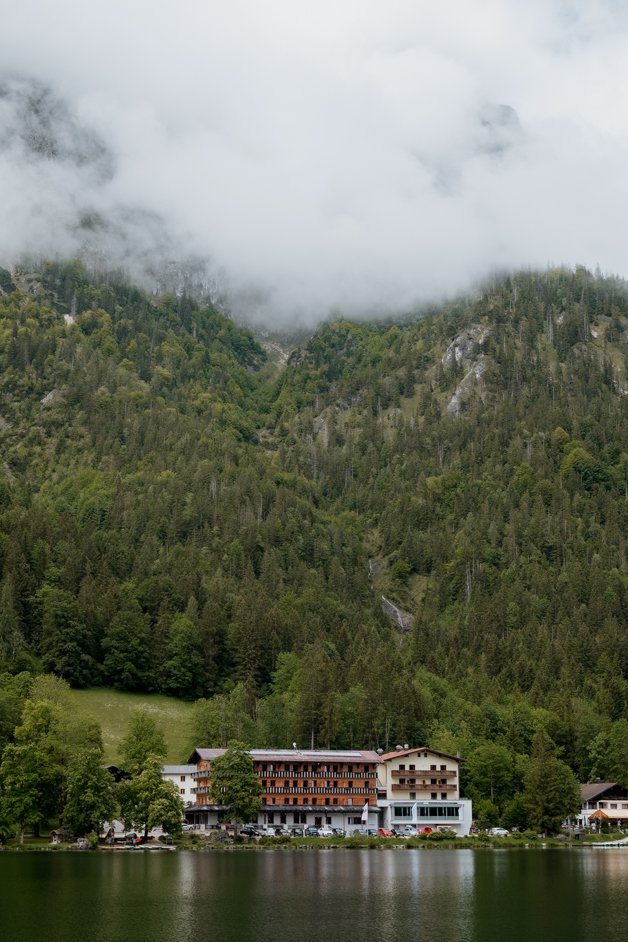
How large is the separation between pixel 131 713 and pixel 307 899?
100 metres

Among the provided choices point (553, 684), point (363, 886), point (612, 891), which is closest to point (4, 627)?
point (553, 684)

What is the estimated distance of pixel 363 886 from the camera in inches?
3029

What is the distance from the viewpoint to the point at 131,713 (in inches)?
6511

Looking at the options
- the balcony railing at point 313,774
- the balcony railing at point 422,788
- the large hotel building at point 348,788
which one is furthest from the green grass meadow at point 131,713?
the balcony railing at point 422,788

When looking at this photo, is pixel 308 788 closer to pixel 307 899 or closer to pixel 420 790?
pixel 420 790

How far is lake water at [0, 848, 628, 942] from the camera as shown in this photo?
56531 millimetres

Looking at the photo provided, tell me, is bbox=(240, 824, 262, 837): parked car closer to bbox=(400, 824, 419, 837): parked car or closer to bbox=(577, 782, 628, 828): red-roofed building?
bbox=(400, 824, 419, 837): parked car

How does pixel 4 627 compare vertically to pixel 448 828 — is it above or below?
above

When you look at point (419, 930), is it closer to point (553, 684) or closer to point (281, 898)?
point (281, 898)

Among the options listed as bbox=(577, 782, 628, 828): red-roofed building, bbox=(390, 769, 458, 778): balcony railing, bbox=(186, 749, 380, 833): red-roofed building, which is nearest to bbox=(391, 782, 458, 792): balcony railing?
bbox=(390, 769, 458, 778): balcony railing

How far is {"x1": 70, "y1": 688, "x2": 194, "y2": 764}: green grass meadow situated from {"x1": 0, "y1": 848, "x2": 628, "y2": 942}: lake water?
5466cm

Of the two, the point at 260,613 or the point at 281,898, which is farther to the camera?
the point at 260,613

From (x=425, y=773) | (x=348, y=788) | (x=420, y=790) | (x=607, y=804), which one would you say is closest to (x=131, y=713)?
(x=348, y=788)

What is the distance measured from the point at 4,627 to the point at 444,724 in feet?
222
